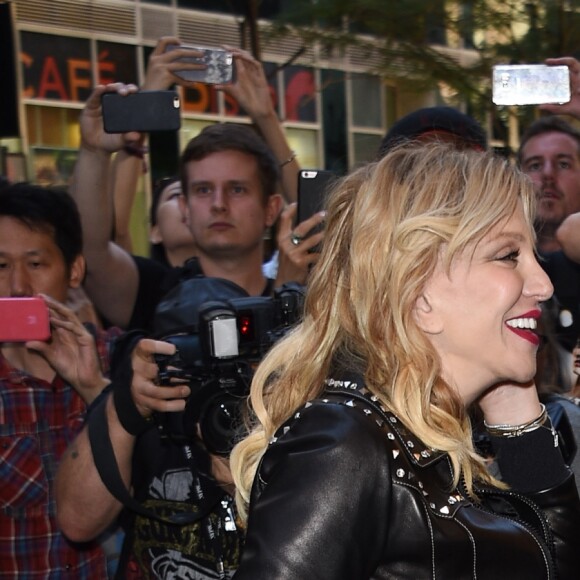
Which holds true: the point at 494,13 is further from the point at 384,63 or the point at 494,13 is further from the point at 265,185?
the point at 265,185

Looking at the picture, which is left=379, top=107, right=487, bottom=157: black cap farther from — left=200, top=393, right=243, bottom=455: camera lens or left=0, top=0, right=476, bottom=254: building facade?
left=0, top=0, right=476, bottom=254: building facade

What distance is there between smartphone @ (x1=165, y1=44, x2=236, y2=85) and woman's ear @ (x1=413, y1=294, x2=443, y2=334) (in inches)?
79.9

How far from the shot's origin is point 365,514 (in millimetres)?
1863

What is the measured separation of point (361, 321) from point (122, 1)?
1209 cm

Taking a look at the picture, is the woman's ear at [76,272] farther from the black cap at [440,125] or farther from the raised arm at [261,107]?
the black cap at [440,125]

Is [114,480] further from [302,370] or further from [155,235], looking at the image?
[155,235]

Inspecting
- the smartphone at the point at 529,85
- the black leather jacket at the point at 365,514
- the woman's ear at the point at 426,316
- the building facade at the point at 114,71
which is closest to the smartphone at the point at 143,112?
the smartphone at the point at 529,85

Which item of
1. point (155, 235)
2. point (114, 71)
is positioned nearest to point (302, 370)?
point (155, 235)

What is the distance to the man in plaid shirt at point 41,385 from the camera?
3.43m

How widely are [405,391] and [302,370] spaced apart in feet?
0.67

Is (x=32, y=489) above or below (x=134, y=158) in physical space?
below

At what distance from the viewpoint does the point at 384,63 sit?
7219 mm

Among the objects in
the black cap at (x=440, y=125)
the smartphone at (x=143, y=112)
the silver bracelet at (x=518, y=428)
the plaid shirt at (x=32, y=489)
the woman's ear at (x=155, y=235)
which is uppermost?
the smartphone at (x=143, y=112)

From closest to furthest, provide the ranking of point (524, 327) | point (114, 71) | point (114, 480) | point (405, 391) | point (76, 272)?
point (405, 391), point (524, 327), point (114, 480), point (76, 272), point (114, 71)
